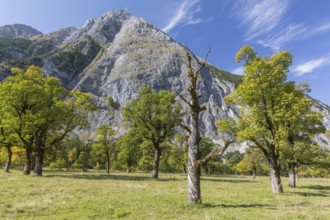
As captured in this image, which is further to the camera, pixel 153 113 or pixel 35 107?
pixel 153 113

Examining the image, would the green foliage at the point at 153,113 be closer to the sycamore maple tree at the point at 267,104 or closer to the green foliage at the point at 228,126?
the green foliage at the point at 228,126

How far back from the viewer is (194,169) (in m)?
16.7

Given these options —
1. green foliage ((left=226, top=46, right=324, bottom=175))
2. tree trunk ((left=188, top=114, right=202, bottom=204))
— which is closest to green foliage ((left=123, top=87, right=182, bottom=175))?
green foliage ((left=226, top=46, right=324, bottom=175))

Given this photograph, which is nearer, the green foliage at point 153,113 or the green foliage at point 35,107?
the green foliage at point 35,107

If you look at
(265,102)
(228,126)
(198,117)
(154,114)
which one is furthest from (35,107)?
(265,102)

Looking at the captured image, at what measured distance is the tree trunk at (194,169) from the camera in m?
16.1

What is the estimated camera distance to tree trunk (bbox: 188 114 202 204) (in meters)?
16.1

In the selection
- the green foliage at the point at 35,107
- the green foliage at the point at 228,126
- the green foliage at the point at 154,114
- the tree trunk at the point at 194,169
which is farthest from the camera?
the green foliage at the point at 154,114

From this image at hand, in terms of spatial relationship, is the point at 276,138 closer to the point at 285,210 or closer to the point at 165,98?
the point at 285,210

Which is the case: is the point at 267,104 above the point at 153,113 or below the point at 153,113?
below

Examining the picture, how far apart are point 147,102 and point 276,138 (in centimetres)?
2616

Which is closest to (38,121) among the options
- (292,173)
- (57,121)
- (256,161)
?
(57,121)

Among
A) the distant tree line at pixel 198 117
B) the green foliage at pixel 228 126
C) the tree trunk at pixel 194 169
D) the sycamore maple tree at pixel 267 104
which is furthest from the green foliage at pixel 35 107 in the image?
the sycamore maple tree at pixel 267 104

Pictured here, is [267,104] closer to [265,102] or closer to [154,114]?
[265,102]
